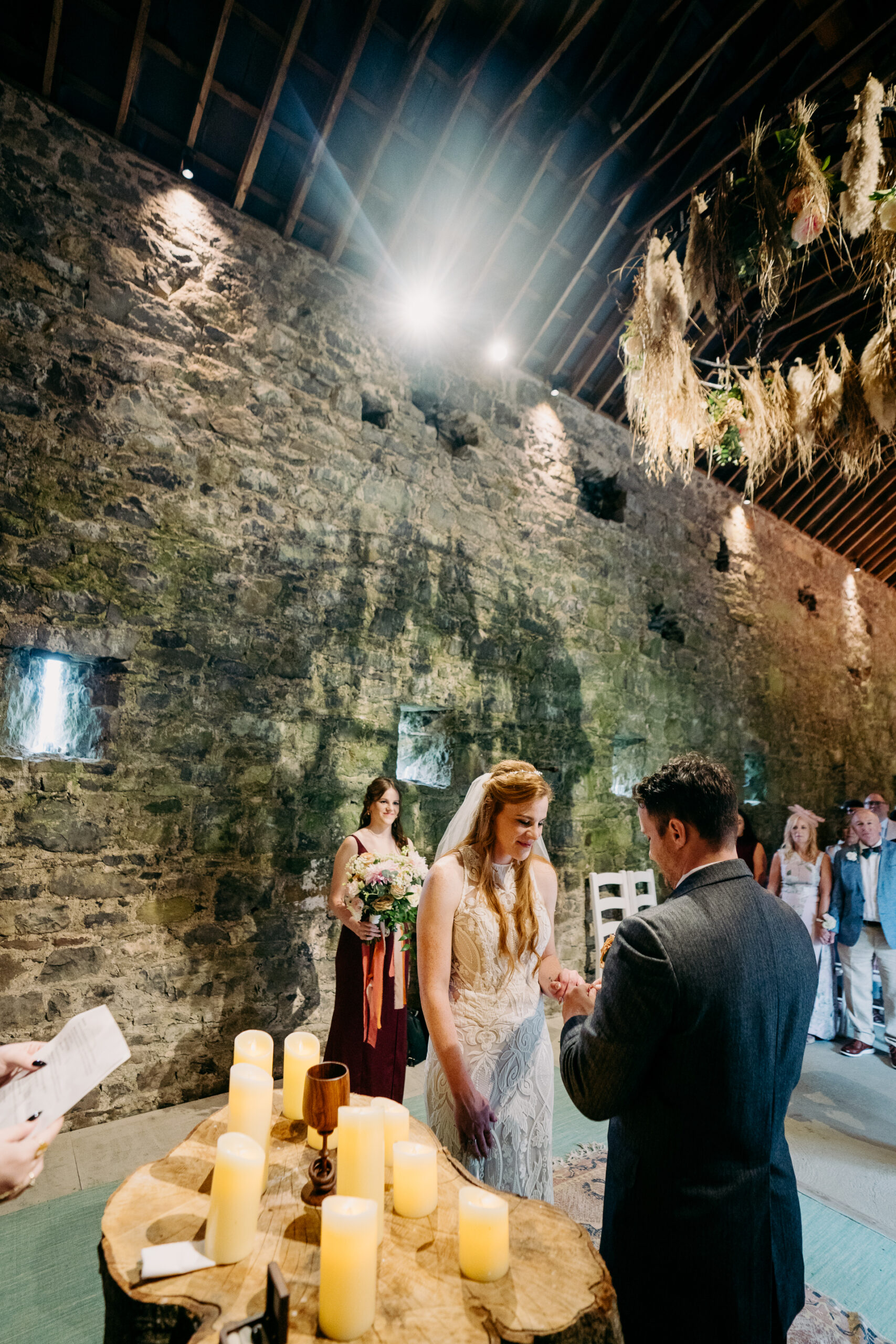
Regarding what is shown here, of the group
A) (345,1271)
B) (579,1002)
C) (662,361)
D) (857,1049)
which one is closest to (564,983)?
(579,1002)

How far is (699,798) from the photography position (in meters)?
1.39

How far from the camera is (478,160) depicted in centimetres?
404

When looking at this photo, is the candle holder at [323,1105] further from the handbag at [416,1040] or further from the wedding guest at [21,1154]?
the handbag at [416,1040]

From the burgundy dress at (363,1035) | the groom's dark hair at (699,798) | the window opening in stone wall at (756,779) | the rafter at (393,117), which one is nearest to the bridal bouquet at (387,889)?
the burgundy dress at (363,1035)

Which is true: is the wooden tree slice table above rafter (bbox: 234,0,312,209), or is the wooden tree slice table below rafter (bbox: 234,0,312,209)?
below

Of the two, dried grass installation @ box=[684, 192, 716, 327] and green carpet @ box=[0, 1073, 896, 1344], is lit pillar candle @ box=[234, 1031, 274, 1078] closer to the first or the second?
green carpet @ box=[0, 1073, 896, 1344]

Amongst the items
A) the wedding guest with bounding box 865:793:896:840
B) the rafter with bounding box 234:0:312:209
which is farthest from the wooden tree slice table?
the rafter with bounding box 234:0:312:209

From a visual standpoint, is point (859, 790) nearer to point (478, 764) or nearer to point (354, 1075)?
point (478, 764)

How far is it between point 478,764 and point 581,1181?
2460mm

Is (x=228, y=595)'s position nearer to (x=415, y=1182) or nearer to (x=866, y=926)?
(x=415, y=1182)

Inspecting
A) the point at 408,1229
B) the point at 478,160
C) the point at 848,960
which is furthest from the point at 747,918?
the point at 478,160

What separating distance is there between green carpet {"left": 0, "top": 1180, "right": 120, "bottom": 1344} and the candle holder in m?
1.12

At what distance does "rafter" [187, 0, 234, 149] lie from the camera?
310cm

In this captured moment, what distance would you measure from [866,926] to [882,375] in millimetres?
3721
